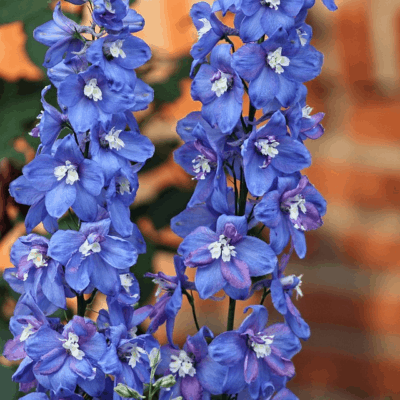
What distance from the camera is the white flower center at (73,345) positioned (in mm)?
786

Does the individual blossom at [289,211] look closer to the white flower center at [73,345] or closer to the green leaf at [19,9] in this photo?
the white flower center at [73,345]

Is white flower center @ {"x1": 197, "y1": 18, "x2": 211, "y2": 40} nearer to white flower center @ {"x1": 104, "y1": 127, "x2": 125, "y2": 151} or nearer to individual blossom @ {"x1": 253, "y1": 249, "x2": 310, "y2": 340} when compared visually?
white flower center @ {"x1": 104, "y1": 127, "x2": 125, "y2": 151}

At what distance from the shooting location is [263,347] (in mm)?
823

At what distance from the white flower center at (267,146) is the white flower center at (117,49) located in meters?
0.16

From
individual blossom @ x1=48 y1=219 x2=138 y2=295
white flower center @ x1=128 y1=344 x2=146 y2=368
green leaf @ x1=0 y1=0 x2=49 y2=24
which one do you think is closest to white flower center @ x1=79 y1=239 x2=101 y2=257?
individual blossom @ x1=48 y1=219 x2=138 y2=295

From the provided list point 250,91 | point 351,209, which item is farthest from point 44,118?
point 351,209

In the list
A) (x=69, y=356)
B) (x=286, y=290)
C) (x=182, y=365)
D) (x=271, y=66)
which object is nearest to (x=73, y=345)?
(x=69, y=356)

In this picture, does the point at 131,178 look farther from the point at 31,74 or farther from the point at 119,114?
the point at 31,74

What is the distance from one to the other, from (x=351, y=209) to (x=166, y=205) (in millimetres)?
424

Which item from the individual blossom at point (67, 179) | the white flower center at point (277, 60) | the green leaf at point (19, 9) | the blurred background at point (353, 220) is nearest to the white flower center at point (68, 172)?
the individual blossom at point (67, 179)

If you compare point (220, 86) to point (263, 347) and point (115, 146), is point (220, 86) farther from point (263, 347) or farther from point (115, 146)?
point (263, 347)

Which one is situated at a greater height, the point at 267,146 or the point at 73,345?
the point at 267,146

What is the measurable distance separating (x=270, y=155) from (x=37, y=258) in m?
0.25

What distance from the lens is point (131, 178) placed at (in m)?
0.81
